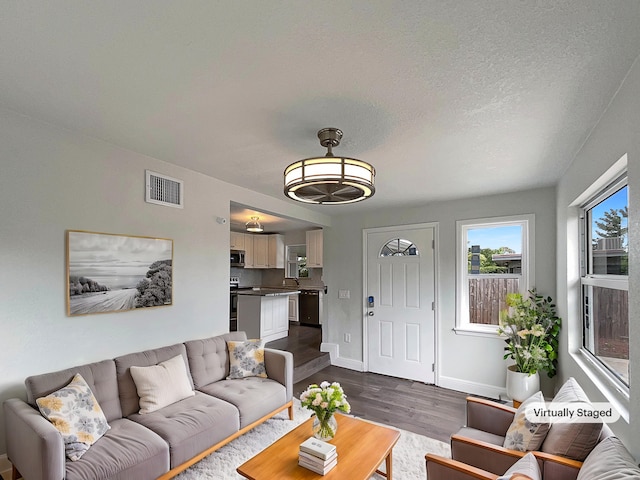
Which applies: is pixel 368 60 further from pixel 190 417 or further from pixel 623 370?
pixel 190 417

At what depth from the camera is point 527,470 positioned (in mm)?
1446

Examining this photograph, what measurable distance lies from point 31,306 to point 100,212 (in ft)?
2.59

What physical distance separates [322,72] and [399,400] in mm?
3652

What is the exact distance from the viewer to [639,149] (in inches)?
56.9

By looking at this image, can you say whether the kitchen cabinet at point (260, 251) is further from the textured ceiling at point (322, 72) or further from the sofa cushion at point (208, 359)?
the textured ceiling at point (322, 72)

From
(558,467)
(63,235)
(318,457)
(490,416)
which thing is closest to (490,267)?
(490,416)

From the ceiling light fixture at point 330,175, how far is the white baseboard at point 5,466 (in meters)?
2.45

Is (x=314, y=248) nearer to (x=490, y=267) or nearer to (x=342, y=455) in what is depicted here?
(x=490, y=267)

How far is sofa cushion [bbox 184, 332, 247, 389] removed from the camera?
2.99m

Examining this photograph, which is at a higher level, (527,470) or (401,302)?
(401,302)

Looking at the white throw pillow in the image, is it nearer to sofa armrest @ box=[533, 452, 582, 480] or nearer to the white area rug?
the white area rug

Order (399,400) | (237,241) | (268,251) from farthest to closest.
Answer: (268,251) < (237,241) < (399,400)

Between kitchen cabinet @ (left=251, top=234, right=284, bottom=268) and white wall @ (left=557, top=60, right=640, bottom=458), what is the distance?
5.99 metres

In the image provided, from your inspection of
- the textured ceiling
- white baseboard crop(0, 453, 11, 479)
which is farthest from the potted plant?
white baseboard crop(0, 453, 11, 479)
